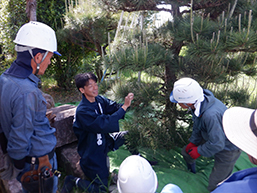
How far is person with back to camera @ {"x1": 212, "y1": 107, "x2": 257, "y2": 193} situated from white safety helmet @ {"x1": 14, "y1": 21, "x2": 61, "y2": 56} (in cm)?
132

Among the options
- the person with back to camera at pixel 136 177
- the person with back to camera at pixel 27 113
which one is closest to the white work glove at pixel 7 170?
the person with back to camera at pixel 27 113

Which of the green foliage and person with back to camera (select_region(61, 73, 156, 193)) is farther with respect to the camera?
the green foliage

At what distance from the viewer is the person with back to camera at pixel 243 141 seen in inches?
33.1

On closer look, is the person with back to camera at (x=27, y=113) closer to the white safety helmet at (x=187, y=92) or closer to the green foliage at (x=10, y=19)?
the white safety helmet at (x=187, y=92)

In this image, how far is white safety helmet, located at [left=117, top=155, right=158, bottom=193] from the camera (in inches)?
42.2

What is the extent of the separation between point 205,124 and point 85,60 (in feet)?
15.3

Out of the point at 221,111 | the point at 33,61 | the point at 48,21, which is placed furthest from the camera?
the point at 48,21

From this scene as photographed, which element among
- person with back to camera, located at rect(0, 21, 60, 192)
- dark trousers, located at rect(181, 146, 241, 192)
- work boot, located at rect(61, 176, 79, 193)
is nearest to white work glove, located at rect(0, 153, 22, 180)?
person with back to camera, located at rect(0, 21, 60, 192)

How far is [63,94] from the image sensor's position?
5680 millimetres

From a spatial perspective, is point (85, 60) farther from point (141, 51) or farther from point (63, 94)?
point (141, 51)

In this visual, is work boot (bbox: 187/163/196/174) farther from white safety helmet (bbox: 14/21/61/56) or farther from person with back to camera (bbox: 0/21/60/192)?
white safety helmet (bbox: 14/21/61/56)

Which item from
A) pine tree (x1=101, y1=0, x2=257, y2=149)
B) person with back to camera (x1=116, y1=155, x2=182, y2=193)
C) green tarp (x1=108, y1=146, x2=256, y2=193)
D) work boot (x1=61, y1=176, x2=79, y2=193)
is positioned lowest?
green tarp (x1=108, y1=146, x2=256, y2=193)

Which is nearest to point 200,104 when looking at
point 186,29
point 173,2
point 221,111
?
point 221,111

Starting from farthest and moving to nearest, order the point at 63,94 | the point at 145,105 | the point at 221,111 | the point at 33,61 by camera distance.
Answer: the point at 63,94
the point at 145,105
the point at 221,111
the point at 33,61
